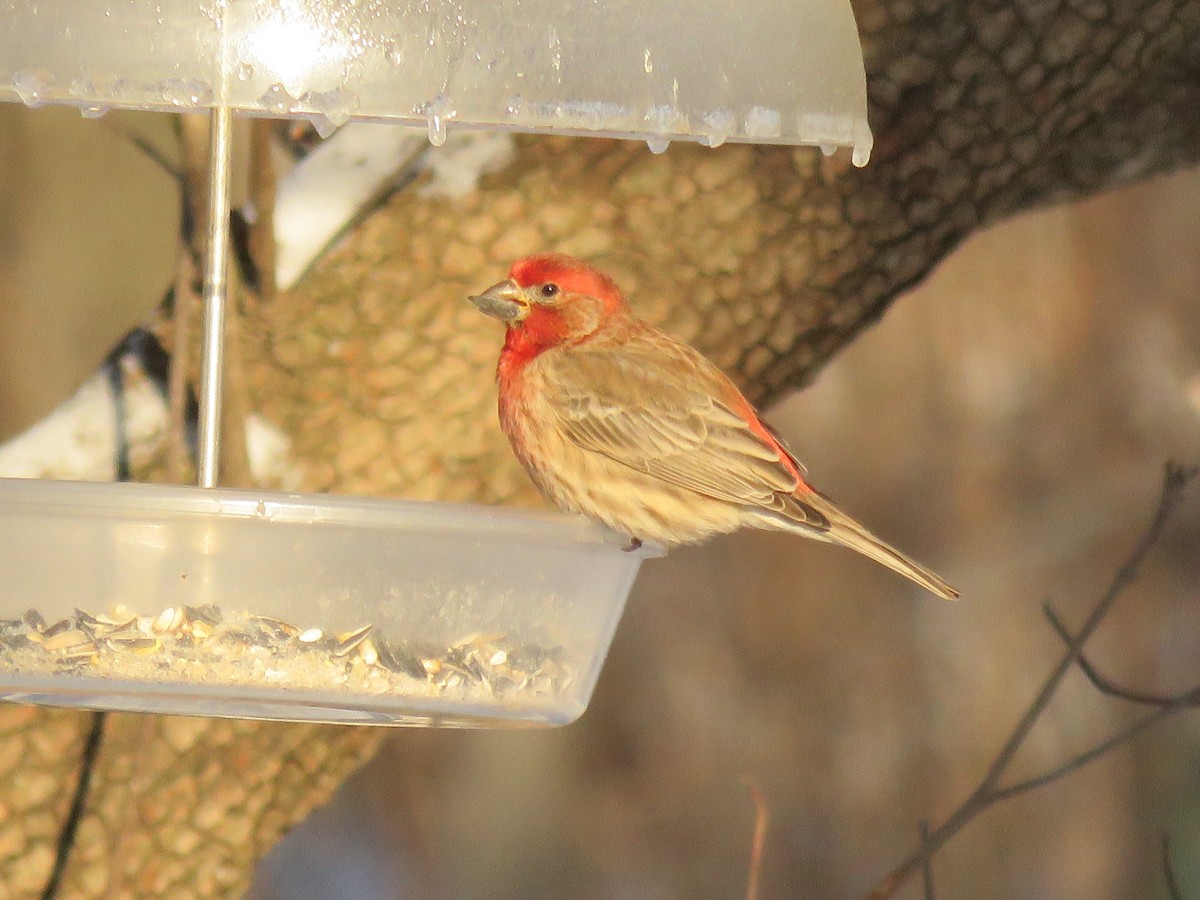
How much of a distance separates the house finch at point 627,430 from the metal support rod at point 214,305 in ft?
3.98

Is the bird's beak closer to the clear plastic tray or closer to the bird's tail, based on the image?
the bird's tail

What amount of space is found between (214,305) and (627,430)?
58.3 inches

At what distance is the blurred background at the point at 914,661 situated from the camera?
11875 millimetres

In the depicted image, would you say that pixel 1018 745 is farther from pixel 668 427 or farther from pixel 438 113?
pixel 438 113

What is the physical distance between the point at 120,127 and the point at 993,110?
2.37 m

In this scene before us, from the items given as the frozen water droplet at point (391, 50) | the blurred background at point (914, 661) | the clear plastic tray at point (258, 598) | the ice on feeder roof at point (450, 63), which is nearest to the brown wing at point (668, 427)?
the clear plastic tray at point (258, 598)

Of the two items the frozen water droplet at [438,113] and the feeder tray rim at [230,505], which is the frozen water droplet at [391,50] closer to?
the frozen water droplet at [438,113]

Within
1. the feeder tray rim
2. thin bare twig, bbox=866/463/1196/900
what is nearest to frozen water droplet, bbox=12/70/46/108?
the feeder tray rim

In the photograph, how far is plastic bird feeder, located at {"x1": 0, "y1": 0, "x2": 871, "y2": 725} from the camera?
8.46 ft

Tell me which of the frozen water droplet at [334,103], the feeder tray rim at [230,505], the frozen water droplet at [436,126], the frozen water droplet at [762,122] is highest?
the frozen water droplet at [334,103]

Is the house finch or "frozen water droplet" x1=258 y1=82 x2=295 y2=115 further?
the house finch

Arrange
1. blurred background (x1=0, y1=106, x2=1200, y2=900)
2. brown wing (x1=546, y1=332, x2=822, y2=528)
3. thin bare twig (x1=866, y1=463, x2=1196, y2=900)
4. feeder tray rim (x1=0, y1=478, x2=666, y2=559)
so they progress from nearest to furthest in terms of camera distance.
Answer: feeder tray rim (x1=0, y1=478, x2=666, y2=559), thin bare twig (x1=866, y1=463, x2=1196, y2=900), brown wing (x1=546, y1=332, x2=822, y2=528), blurred background (x1=0, y1=106, x2=1200, y2=900)

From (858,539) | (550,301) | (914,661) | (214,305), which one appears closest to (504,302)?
(550,301)

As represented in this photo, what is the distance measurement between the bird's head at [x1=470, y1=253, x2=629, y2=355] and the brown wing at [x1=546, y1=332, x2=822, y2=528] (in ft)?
0.23
